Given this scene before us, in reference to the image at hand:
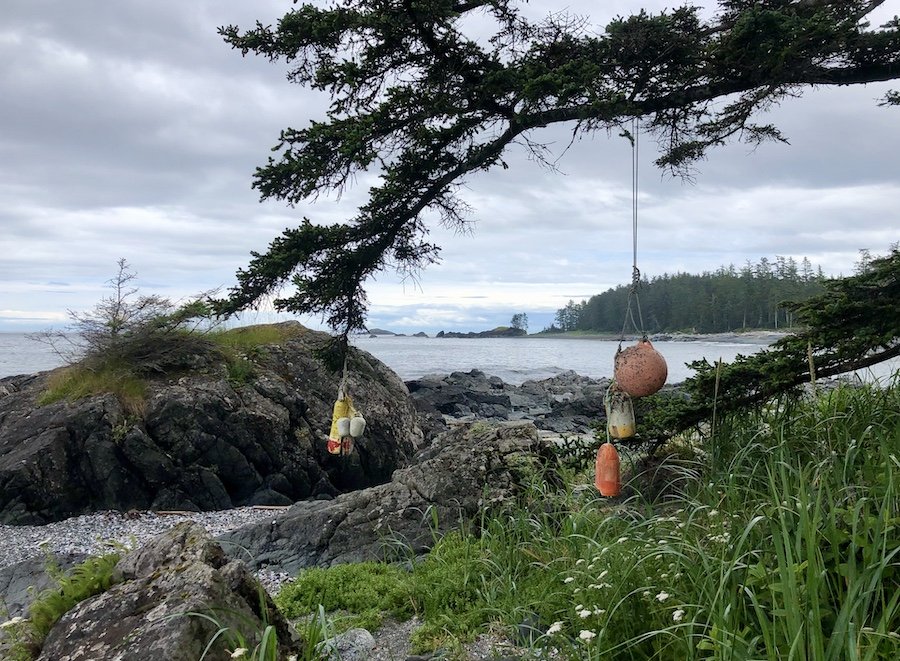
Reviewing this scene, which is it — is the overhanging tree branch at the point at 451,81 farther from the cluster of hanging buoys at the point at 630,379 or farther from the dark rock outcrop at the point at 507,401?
the dark rock outcrop at the point at 507,401

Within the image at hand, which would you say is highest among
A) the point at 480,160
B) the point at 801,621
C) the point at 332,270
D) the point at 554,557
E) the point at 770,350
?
the point at 480,160

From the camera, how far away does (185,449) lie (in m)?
10.4

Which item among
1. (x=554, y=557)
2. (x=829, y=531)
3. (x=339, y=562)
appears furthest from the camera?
(x=339, y=562)

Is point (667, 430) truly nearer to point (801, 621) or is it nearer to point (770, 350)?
point (770, 350)

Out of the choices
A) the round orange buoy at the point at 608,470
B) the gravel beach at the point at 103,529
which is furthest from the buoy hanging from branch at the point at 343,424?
the gravel beach at the point at 103,529

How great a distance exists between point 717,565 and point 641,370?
150 cm

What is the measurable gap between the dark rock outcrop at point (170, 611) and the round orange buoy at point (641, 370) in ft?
8.98

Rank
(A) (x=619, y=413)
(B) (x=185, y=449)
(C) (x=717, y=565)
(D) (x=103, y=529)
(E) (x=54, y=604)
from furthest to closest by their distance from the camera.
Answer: (B) (x=185, y=449) < (D) (x=103, y=529) < (A) (x=619, y=413) < (E) (x=54, y=604) < (C) (x=717, y=565)

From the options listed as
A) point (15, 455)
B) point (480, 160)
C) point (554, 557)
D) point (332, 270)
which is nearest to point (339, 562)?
point (554, 557)

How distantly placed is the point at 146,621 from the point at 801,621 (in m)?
3.05

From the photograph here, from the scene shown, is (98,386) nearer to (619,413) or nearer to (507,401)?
(619,413)

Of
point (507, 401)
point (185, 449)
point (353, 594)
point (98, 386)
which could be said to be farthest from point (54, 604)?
point (507, 401)

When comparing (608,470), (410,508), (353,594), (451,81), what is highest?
(451,81)

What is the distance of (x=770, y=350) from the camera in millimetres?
6148
